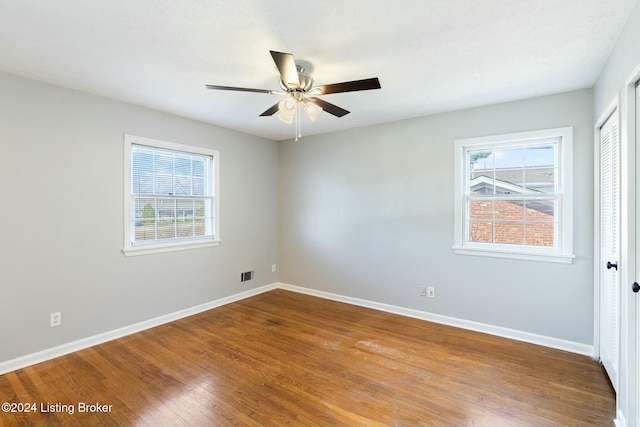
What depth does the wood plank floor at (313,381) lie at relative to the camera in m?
1.97

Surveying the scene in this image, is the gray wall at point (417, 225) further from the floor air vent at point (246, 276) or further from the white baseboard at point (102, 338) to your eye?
the white baseboard at point (102, 338)

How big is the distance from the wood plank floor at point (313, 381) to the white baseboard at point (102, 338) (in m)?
0.09

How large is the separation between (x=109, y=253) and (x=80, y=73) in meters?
1.73

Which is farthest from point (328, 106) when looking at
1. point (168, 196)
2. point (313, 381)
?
point (168, 196)

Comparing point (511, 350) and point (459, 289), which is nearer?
point (511, 350)

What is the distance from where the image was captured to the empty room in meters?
1.90

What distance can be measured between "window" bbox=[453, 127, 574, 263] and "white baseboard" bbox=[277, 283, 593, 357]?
0.79m

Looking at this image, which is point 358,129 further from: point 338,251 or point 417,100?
point 338,251

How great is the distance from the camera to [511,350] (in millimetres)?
2896

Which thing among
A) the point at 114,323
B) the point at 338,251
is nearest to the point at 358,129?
the point at 338,251

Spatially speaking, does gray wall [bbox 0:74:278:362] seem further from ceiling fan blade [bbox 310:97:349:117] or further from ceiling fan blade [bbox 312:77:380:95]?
ceiling fan blade [bbox 312:77:380:95]

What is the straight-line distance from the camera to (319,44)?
207 cm

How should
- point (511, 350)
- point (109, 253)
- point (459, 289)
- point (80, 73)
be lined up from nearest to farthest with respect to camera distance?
point (80, 73)
point (511, 350)
point (109, 253)
point (459, 289)

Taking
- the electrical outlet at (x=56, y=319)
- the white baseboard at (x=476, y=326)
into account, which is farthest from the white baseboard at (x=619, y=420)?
the electrical outlet at (x=56, y=319)
